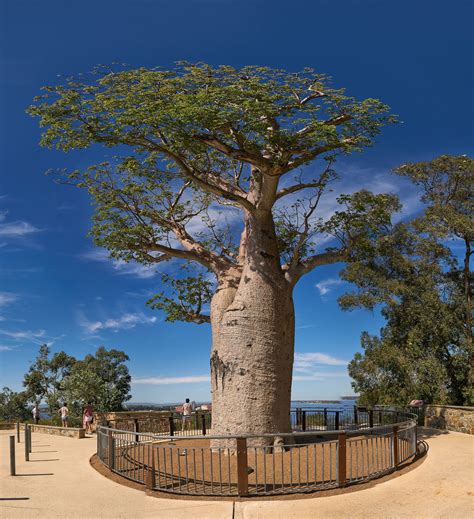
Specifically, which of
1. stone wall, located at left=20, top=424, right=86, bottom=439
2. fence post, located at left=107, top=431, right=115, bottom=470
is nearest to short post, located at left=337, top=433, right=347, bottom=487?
fence post, located at left=107, top=431, right=115, bottom=470

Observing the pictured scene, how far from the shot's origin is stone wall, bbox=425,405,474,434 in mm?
16047

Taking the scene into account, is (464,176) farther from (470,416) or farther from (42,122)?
(42,122)

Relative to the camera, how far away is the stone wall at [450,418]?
52.6 ft

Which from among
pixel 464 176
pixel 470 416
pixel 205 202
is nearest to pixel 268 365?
pixel 205 202

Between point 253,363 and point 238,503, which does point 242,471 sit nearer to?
point 238,503

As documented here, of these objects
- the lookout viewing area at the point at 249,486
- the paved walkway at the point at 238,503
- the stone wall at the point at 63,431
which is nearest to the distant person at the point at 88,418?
the stone wall at the point at 63,431

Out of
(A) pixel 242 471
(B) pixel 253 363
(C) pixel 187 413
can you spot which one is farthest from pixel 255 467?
(C) pixel 187 413

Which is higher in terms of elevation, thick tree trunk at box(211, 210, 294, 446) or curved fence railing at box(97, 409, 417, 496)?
thick tree trunk at box(211, 210, 294, 446)

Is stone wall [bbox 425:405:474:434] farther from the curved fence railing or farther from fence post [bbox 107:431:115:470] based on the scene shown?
fence post [bbox 107:431:115:470]

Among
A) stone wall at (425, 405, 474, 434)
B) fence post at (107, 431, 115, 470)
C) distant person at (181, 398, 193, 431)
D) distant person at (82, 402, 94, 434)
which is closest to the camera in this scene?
fence post at (107, 431, 115, 470)

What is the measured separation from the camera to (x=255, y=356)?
11.9 m

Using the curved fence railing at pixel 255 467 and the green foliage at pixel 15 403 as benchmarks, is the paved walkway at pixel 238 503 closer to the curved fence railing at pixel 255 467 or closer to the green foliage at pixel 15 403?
the curved fence railing at pixel 255 467

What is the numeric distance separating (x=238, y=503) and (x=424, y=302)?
14.5 meters

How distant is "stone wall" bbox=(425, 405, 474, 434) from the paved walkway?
6134 mm
